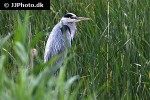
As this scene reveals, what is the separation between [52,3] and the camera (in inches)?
235

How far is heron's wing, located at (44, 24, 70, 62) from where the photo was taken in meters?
5.47

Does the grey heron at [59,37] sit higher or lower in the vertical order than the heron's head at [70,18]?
lower

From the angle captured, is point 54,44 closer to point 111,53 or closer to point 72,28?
point 72,28

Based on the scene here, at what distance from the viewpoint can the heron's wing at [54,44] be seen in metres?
5.47

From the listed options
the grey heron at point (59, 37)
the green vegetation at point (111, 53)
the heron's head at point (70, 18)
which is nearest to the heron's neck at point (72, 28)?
the grey heron at point (59, 37)

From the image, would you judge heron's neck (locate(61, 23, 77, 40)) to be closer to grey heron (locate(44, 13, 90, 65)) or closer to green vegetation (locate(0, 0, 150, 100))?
grey heron (locate(44, 13, 90, 65))

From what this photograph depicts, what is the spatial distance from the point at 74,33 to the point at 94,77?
3.93ft

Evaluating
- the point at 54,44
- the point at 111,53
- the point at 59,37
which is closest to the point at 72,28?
the point at 59,37

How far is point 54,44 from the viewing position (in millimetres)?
5781

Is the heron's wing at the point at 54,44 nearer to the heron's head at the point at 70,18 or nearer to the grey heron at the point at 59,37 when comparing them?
the grey heron at the point at 59,37

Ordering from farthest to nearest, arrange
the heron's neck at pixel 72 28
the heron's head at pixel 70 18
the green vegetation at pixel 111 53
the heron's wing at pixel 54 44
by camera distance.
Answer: the heron's neck at pixel 72 28
the heron's head at pixel 70 18
the heron's wing at pixel 54 44
the green vegetation at pixel 111 53

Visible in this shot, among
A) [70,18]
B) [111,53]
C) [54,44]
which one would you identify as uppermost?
[70,18]

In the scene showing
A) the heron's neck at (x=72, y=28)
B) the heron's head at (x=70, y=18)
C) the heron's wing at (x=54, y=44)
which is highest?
the heron's head at (x=70, y=18)

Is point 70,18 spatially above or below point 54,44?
above
